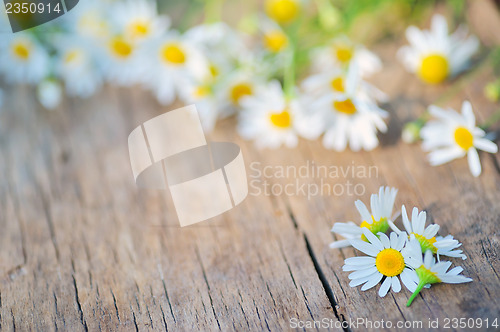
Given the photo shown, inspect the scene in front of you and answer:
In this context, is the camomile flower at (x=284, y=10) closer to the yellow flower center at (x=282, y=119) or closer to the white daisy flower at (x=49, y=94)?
the yellow flower center at (x=282, y=119)

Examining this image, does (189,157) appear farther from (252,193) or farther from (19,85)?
(19,85)

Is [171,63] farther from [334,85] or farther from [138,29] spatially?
[334,85]

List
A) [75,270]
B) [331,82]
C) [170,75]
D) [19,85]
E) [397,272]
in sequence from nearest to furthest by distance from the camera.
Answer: [397,272]
[75,270]
[331,82]
[170,75]
[19,85]

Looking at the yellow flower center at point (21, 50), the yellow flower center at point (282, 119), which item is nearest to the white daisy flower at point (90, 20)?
the yellow flower center at point (21, 50)

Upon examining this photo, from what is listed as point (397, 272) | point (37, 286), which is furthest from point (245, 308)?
point (37, 286)

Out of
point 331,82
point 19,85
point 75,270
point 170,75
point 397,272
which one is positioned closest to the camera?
point 397,272

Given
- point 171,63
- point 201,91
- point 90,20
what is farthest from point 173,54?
point 90,20
